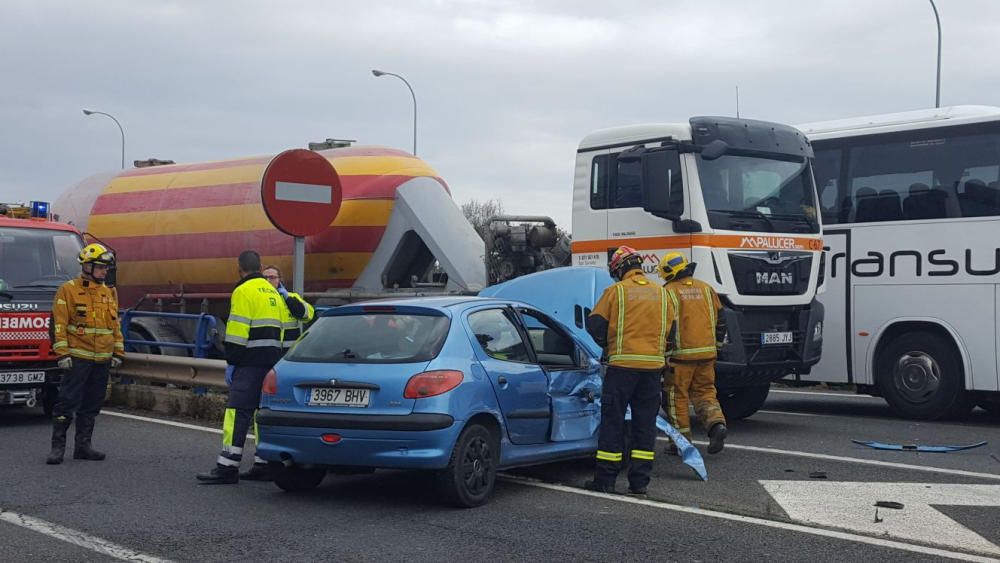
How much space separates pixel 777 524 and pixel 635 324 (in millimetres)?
1946

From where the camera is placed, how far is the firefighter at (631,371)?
28.1 ft

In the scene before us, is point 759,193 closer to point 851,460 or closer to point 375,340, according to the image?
point 851,460

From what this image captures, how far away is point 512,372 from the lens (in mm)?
8516

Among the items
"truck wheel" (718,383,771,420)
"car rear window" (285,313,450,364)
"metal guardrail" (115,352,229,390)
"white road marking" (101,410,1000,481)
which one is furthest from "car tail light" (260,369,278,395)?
"truck wheel" (718,383,771,420)

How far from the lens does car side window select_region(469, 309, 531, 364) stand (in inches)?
332

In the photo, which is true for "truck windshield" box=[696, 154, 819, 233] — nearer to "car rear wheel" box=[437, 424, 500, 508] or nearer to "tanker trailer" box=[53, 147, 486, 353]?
"tanker trailer" box=[53, 147, 486, 353]

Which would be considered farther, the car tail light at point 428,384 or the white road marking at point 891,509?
the car tail light at point 428,384

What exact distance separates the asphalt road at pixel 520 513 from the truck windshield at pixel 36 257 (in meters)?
2.92

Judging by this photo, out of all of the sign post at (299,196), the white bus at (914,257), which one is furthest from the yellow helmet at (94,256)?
the white bus at (914,257)

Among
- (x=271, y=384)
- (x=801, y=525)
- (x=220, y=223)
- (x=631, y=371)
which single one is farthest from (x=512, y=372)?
(x=220, y=223)

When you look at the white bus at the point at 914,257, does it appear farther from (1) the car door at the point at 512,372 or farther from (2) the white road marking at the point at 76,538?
(2) the white road marking at the point at 76,538

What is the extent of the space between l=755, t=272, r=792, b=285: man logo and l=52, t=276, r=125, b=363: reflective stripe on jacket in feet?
21.1

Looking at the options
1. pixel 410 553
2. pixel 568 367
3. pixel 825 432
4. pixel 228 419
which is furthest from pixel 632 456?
pixel 825 432

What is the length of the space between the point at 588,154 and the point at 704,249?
2.01 metres
